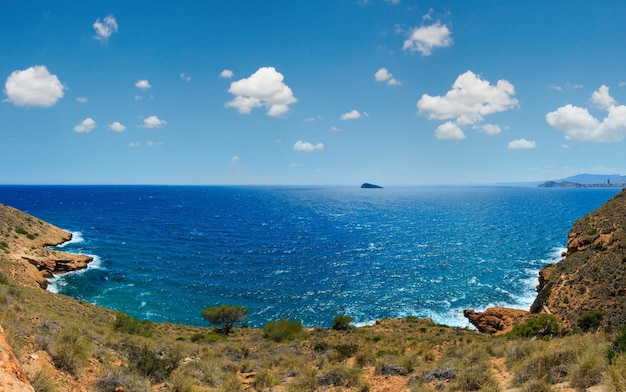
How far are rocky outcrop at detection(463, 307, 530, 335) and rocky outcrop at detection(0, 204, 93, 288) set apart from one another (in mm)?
59491

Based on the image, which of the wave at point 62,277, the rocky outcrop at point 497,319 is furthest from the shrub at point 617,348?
the wave at point 62,277

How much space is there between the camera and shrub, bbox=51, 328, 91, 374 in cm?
1115

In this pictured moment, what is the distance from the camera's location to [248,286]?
177 ft

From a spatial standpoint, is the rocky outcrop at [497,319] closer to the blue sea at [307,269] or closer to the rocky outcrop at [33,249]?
the blue sea at [307,269]

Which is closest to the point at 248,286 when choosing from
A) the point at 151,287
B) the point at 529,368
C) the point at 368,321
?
the point at 151,287

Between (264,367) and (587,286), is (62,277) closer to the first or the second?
(264,367)

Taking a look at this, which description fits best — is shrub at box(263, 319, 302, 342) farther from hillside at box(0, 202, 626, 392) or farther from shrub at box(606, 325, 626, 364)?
shrub at box(606, 325, 626, 364)

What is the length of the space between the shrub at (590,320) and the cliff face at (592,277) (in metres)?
0.34

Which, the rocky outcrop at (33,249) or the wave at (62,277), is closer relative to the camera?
the wave at (62,277)

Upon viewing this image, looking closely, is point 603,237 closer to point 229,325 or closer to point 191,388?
point 229,325

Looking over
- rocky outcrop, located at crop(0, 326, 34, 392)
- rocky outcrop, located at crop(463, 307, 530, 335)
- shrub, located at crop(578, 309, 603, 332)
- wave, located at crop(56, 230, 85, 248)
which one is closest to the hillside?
rocky outcrop, located at crop(0, 326, 34, 392)

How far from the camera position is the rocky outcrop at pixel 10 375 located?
6.00 metres

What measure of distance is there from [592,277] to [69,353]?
149 feet

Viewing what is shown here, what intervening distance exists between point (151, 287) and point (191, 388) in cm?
4701
